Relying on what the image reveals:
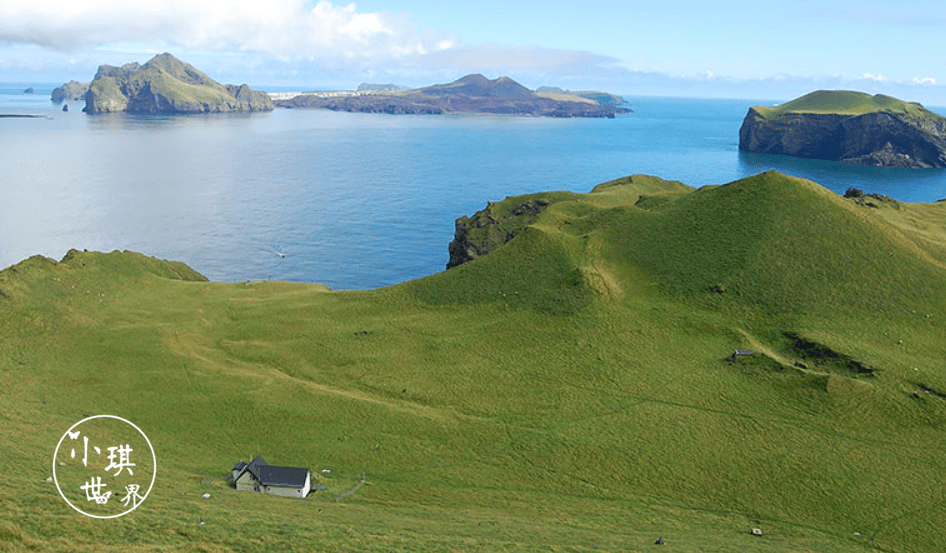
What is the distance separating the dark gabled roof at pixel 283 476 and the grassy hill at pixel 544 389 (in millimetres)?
1992

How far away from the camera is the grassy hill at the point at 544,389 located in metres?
41.6

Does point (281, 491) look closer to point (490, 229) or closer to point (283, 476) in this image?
point (283, 476)

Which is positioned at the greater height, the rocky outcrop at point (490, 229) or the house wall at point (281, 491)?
the rocky outcrop at point (490, 229)

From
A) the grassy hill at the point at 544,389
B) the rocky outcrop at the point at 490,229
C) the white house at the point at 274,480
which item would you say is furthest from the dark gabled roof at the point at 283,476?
the rocky outcrop at the point at 490,229

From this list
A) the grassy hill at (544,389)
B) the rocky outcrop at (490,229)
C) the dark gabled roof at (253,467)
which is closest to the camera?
the grassy hill at (544,389)

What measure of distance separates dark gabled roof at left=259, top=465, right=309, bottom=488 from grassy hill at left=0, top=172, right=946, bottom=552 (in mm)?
1992

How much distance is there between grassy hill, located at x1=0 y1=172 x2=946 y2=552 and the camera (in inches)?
1638

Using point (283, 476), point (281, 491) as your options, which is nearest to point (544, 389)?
point (283, 476)

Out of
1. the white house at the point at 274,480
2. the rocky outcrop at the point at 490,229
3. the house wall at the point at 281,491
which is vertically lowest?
the house wall at the point at 281,491

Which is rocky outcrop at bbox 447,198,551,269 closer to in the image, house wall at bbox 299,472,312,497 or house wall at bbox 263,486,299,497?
house wall at bbox 299,472,312,497

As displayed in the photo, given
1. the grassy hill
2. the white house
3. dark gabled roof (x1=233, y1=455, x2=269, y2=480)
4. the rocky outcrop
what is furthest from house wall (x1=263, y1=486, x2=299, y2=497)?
the rocky outcrop

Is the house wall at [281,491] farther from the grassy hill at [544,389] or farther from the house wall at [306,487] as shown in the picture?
the grassy hill at [544,389]

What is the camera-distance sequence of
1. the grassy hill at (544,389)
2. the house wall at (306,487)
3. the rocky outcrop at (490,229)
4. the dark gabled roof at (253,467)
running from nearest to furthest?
the grassy hill at (544,389), the house wall at (306,487), the dark gabled roof at (253,467), the rocky outcrop at (490,229)

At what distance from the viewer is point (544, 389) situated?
208ft
